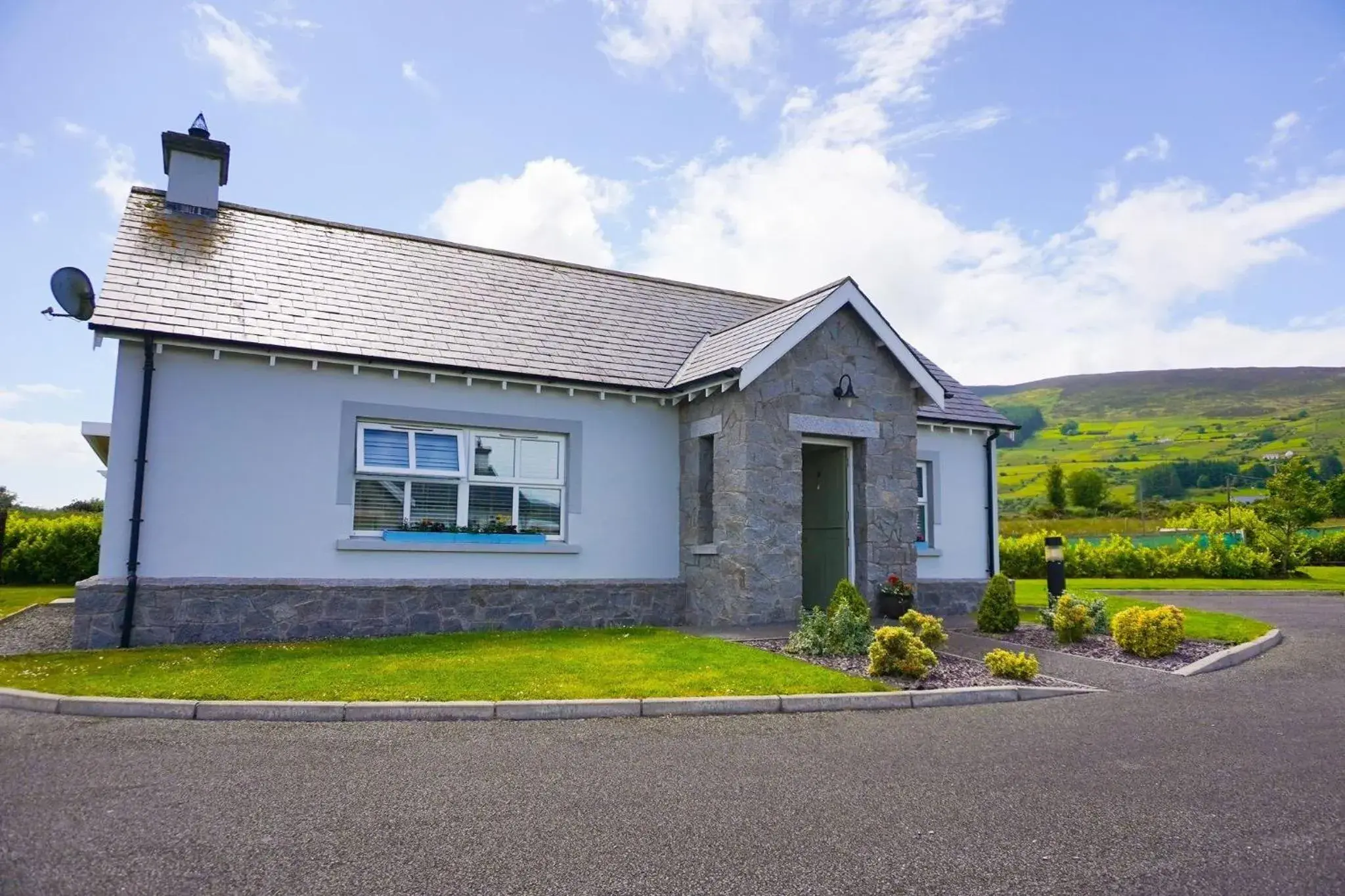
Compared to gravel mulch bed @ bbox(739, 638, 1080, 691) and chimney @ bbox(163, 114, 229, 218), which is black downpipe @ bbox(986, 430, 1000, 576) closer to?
gravel mulch bed @ bbox(739, 638, 1080, 691)

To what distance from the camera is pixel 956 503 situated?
17.0m

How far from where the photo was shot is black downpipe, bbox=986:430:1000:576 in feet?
56.7

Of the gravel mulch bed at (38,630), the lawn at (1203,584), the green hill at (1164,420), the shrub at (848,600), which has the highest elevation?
the green hill at (1164,420)

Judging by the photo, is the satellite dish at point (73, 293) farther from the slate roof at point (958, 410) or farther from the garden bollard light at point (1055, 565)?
the garden bollard light at point (1055, 565)

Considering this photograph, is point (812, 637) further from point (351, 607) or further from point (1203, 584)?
point (1203, 584)

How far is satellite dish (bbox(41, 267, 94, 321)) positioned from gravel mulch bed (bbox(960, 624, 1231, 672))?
1349 cm

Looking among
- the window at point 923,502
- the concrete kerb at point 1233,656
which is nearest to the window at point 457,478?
the window at point 923,502

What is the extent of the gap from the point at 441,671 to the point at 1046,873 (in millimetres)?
6177

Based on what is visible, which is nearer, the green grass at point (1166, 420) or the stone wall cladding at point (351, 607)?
the stone wall cladding at point (351, 607)

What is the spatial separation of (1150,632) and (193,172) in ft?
52.1

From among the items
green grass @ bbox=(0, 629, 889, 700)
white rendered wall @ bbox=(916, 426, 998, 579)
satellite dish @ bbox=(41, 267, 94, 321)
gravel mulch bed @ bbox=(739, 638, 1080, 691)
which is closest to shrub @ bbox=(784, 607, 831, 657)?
gravel mulch bed @ bbox=(739, 638, 1080, 691)

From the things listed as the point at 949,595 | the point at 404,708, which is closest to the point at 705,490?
the point at 949,595

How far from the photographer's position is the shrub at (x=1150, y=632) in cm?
1060

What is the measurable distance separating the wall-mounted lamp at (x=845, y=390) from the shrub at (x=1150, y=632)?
485 centimetres
